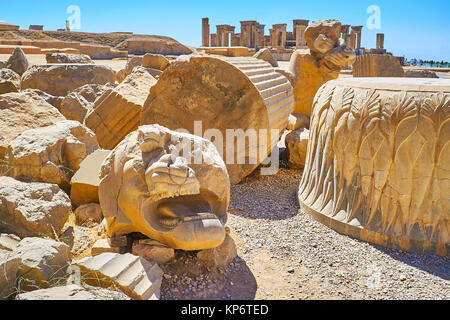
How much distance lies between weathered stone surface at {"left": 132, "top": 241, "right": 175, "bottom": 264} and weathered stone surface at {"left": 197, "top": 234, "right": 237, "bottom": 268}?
0.63 feet

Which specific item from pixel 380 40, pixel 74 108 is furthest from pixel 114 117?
pixel 380 40

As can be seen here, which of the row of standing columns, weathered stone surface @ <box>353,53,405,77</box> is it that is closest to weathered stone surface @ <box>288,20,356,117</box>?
weathered stone surface @ <box>353,53,405,77</box>

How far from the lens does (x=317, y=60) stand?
554cm

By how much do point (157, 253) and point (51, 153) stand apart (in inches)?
57.7

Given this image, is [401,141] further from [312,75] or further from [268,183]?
[312,75]

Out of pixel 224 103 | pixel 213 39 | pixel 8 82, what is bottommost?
pixel 224 103

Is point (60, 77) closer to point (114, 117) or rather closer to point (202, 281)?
point (114, 117)

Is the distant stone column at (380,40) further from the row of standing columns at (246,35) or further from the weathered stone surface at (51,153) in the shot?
the weathered stone surface at (51,153)

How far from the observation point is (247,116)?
379 cm

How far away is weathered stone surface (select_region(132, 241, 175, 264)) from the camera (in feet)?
7.52

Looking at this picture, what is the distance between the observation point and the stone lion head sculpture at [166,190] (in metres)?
2.08

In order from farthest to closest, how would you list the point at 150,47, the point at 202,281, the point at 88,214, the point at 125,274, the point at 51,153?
the point at 150,47 → the point at 51,153 → the point at 88,214 → the point at 202,281 → the point at 125,274

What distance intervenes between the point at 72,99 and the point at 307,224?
11.5 feet

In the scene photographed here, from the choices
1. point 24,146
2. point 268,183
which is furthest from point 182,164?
point 268,183
